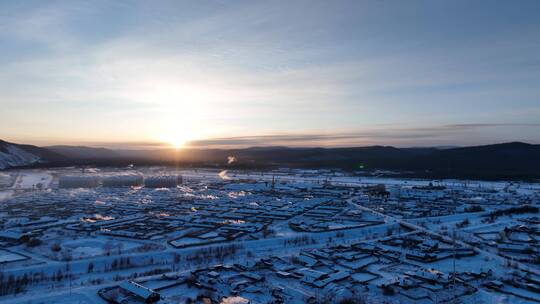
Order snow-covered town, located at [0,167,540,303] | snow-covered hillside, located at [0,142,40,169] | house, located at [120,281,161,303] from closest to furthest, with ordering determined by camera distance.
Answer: house, located at [120,281,161,303]
snow-covered town, located at [0,167,540,303]
snow-covered hillside, located at [0,142,40,169]

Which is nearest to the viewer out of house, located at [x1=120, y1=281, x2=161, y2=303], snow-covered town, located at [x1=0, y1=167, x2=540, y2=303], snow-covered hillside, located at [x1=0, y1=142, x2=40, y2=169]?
house, located at [x1=120, y1=281, x2=161, y2=303]

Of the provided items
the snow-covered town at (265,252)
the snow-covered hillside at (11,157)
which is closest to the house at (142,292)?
the snow-covered town at (265,252)

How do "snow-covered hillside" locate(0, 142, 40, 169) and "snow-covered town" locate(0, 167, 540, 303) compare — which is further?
"snow-covered hillside" locate(0, 142, 40, 169)

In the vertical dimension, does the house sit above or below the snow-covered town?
above

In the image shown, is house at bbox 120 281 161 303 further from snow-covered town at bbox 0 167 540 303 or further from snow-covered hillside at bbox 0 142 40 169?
snow-covered hillside at bbox 0 142 40 169

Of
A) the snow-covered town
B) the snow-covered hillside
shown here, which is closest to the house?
the snow-covered town

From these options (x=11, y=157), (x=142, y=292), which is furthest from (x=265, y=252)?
(x=11, y=157)

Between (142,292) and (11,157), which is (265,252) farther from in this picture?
(11,157)

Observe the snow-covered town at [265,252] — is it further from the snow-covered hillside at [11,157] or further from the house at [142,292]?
the snow-covered hillside at [11,157]
